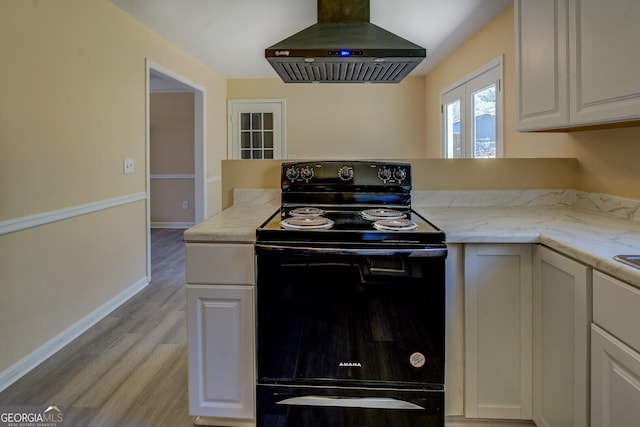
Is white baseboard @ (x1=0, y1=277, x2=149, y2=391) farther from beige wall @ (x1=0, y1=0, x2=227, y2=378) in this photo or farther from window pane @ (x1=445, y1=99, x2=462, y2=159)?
window pane @ (x1=445, y1=99, x2=462, y2=159)

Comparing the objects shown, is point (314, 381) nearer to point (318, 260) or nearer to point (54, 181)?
point (318, 260)

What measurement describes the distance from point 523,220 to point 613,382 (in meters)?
0.77

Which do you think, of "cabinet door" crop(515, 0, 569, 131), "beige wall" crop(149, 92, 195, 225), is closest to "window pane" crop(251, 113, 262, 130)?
"beige wall" crop(149, 92, 195, 225)

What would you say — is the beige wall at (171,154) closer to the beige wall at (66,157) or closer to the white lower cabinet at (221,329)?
the beige wall at (66,157)

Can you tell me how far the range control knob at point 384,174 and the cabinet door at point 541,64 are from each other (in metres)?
0.71

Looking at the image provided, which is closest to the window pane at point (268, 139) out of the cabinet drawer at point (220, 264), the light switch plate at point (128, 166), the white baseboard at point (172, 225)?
the white baseboard at point (172, 225)

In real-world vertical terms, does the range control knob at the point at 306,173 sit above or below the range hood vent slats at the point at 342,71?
below

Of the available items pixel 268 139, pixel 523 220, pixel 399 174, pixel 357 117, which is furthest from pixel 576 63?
pixel 268 139

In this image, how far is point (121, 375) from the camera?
6.59 feet

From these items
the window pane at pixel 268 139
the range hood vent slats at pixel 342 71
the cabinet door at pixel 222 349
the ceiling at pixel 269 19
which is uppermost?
the ceiling at pixel 269 19

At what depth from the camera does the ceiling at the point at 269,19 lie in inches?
117

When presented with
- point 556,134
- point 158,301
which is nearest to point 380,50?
point 556,134

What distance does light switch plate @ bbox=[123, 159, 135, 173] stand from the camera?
10.3 feet

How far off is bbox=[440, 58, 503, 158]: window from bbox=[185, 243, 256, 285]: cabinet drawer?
2626 mm
